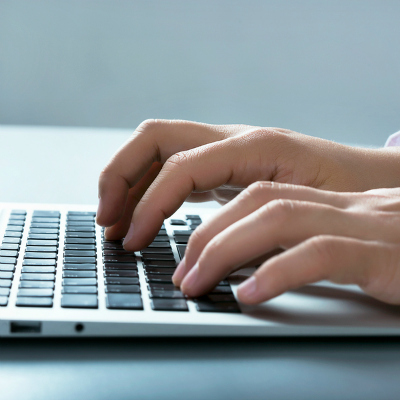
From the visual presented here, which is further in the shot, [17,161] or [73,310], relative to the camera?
[17,161]

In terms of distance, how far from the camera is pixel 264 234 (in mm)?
373

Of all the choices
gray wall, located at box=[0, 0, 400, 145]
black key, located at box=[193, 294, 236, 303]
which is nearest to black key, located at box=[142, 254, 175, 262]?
black key, located at box=[193, 294, 236, 303]

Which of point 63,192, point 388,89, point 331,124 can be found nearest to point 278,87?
point 331,124

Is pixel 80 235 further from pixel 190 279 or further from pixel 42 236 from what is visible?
pixel 190 279

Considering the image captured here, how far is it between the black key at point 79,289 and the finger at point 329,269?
0.11 metres

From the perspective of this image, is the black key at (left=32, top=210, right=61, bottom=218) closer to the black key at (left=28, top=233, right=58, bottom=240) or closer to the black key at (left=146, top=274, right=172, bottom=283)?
the black key at (left=28, top=233, right=58, bottom=240)

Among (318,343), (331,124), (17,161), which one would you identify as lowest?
(331,124)

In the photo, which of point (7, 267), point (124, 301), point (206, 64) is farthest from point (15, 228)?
point (206, 64)

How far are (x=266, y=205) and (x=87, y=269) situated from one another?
16 centimetres

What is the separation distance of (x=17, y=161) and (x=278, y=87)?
5.75 ft

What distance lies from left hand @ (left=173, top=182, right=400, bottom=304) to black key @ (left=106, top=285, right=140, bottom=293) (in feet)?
0.11

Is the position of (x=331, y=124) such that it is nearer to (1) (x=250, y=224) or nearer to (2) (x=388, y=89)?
(2) (x=388, y=89)

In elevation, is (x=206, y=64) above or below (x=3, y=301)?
below

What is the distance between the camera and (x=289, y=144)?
0.58m
